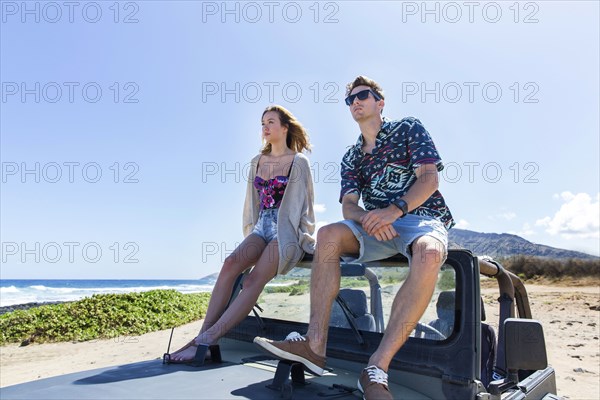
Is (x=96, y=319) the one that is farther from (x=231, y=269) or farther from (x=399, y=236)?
(x=399, y=236)

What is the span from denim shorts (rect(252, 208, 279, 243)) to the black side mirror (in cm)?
158

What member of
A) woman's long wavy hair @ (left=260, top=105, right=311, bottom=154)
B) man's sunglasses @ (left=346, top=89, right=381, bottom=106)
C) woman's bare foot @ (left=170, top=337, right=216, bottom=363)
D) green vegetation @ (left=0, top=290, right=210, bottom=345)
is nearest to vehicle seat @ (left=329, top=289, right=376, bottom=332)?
woman's bare foot @ (left=170, top=337, right=216, bottom=363)

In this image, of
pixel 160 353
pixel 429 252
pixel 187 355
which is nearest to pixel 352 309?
pixel 429 252

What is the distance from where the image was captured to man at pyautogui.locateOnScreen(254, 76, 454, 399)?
214 centimetres

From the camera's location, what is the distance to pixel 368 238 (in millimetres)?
2521

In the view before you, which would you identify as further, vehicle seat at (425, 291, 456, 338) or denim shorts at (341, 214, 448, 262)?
denim shorts at (341, 214, 448, 262)

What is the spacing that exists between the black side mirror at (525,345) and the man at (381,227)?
363 mm

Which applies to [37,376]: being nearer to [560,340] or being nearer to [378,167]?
[378,167]

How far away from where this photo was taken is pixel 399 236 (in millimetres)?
2424

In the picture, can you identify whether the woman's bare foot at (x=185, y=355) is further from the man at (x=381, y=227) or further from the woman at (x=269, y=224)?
the man at (x=381, y=227)

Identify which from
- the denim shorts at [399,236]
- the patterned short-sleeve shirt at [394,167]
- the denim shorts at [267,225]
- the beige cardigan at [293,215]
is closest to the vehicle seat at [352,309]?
the denim shorts at [399,236]

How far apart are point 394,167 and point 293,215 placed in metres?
0.72

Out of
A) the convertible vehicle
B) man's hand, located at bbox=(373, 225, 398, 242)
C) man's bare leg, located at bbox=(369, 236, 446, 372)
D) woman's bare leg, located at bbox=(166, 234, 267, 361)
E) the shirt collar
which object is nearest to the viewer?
the convertible vehicle

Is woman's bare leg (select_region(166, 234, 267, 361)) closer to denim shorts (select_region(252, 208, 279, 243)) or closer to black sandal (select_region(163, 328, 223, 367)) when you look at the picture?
denim shorts (select_region(252, 208, 279, 243))
